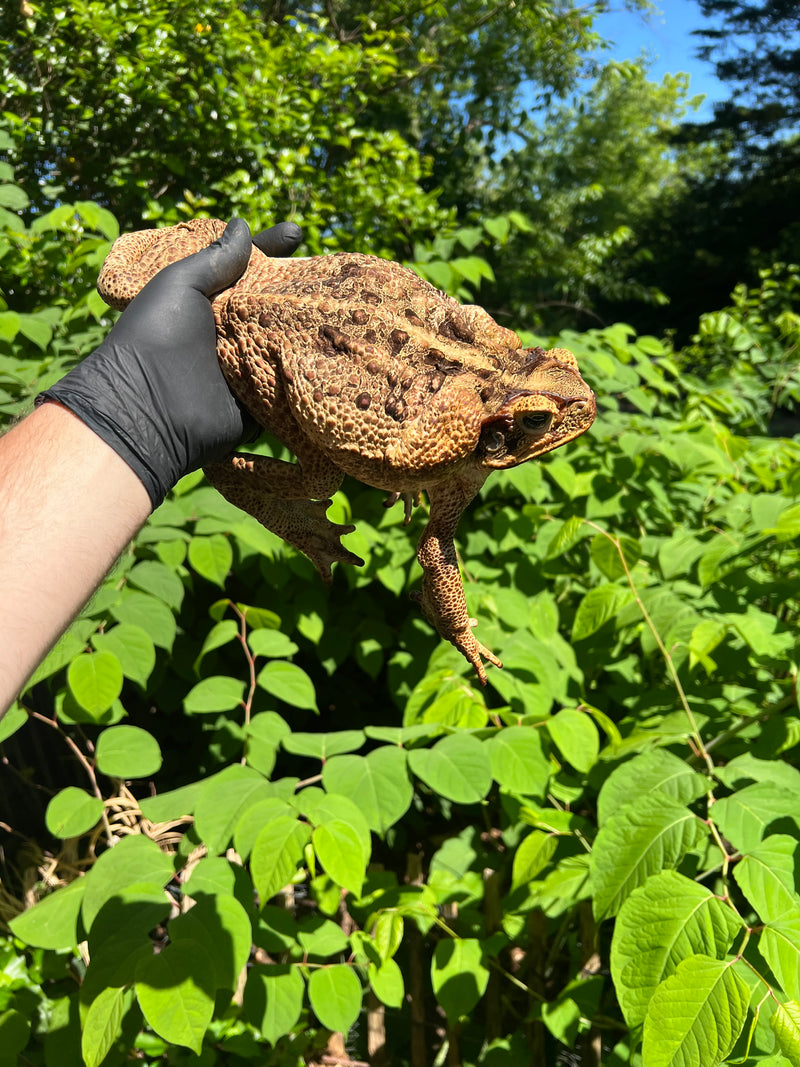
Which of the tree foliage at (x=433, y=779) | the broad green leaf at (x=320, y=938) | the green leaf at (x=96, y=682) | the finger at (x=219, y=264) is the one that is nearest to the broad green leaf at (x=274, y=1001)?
the tree foliage at (x=433, y=779)

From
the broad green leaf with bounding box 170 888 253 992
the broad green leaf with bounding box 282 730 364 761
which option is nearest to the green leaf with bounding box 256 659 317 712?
the broad green leaf with bounding box 282 730 364 761

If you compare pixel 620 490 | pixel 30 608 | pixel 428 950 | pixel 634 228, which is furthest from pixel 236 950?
pixel 634 228

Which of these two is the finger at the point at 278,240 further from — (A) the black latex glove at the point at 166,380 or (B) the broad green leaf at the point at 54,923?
(B) the broad green leaf at the point at 54,923

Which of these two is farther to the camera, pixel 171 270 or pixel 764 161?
pixel 764 161

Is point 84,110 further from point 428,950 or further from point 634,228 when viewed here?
point 634,228

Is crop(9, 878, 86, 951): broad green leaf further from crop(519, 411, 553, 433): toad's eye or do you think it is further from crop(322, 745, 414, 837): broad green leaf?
crop(519, 411, 553, 433): toad's eye

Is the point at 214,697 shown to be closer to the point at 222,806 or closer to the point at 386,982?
the point at 222,806

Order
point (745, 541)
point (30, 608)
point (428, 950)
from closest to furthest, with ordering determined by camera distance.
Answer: point (30, 608), point (745, 541), point (428, 950)
